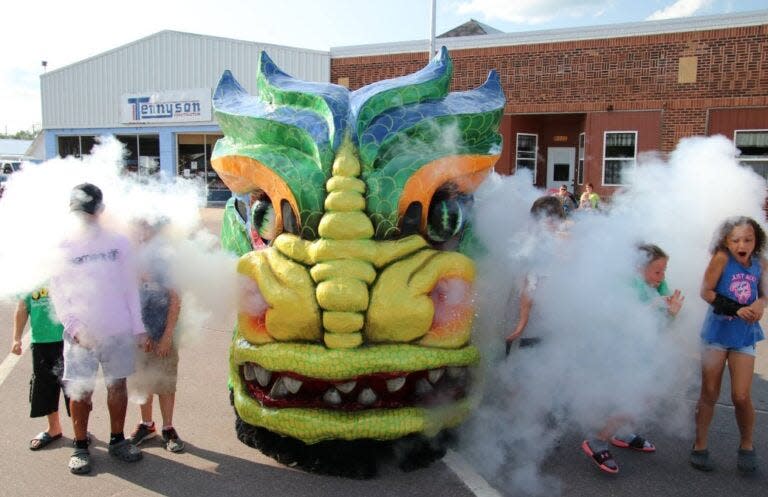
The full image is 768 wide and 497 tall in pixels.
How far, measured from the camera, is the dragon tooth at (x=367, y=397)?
10.1 ft

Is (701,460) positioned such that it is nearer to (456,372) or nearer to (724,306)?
(724,306)

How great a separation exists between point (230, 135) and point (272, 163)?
2.07 feet

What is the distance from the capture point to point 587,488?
11.0ft

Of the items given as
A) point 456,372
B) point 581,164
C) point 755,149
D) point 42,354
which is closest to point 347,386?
point 456,372

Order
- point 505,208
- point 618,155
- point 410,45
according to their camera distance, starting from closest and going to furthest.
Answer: point 505,208 < point 618,155 < point 410,45

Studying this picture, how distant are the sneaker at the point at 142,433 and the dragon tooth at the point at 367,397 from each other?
163cm

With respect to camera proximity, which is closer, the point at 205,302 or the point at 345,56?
the point at 205,302

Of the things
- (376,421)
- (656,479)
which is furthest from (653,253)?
(376,421)

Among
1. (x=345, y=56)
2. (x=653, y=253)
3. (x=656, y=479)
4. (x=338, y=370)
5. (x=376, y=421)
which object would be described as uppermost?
(x=345, y=56)

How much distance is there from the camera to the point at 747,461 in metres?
3.49

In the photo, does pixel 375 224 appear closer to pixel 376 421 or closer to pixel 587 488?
pixel 376 421

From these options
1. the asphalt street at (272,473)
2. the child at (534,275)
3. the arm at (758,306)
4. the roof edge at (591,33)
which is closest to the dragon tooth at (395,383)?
the asphalt street at (272,473)

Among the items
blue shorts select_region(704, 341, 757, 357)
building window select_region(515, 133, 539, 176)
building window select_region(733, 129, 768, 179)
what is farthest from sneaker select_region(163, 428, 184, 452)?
building window select_region(515, 133, 539, 176)

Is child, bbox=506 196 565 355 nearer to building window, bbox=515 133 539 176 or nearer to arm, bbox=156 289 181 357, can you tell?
arm, bbox=156 289 181 357
